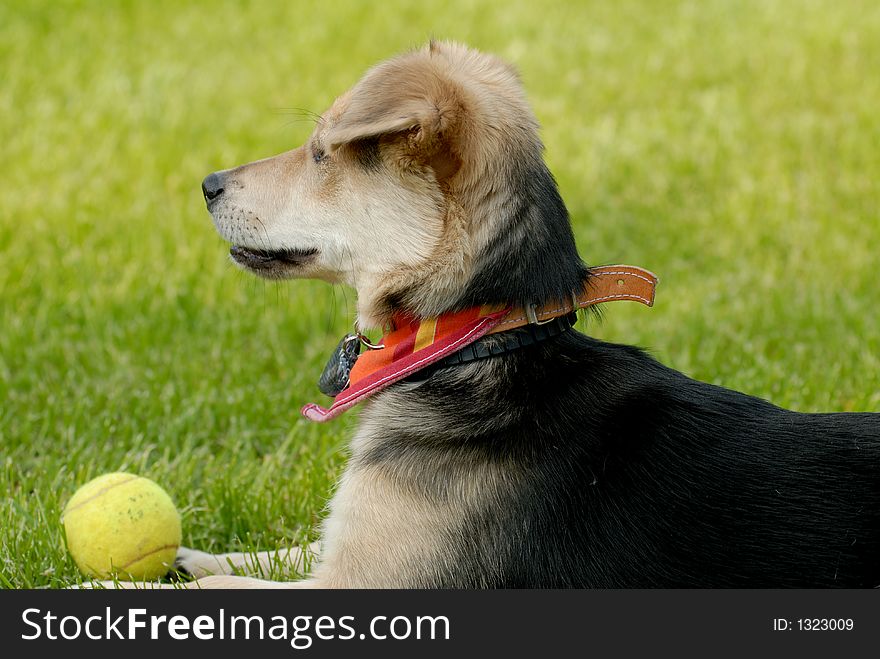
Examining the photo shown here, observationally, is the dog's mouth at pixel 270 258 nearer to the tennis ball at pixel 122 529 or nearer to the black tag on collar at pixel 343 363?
the black tag on collar at pixel 343 363

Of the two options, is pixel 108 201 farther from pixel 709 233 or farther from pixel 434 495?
pixel 434 495

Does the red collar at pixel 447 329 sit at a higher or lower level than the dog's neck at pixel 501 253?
lower

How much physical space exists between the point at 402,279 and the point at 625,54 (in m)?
7.49

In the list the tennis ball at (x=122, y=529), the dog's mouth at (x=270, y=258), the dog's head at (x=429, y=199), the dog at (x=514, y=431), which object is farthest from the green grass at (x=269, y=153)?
the dog at (x=514, y=431)

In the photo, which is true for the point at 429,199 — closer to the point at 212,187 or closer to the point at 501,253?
the point at 501,253

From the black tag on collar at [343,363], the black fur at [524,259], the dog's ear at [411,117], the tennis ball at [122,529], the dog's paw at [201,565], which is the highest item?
the dog's ear at [411,117]

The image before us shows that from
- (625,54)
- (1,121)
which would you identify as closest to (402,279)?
(1,121)

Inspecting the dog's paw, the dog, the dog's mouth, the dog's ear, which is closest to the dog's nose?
the dog's mouth

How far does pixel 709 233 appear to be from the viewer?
24.4 feet

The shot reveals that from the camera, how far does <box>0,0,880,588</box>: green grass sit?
4875 millimetres

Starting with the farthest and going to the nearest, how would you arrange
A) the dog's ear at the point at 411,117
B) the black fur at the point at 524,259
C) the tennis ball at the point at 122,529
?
the tennis ball at the point at 122,529 → the black fur at the point at 524,259 → the dog's ear at the point at 411,117

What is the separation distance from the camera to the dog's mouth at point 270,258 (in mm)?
3633

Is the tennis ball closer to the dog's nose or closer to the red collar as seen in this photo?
the red collar

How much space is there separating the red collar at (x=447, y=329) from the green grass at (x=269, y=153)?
58 centimetres
